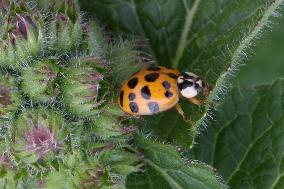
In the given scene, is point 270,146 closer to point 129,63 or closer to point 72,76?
point 129,63

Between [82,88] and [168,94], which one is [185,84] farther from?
[82,88]

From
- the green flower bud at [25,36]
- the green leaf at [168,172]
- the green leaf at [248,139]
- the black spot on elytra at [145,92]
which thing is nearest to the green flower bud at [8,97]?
the green flower bud at [25,36]

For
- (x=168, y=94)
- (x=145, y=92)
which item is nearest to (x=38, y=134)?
(x=145, y=92)

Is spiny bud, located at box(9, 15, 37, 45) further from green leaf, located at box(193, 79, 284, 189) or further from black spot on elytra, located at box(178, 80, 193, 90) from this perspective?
green leaf, located at box(193, 79, 284, 189)

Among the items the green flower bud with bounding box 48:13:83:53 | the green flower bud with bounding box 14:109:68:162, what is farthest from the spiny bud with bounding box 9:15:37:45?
the green flower bud with bounding box 14:109:68:162

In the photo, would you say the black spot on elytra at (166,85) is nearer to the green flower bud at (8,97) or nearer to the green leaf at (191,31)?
the green leaf at (191,31)

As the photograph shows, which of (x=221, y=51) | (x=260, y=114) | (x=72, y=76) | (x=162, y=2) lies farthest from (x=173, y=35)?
(x=72, y=76)
